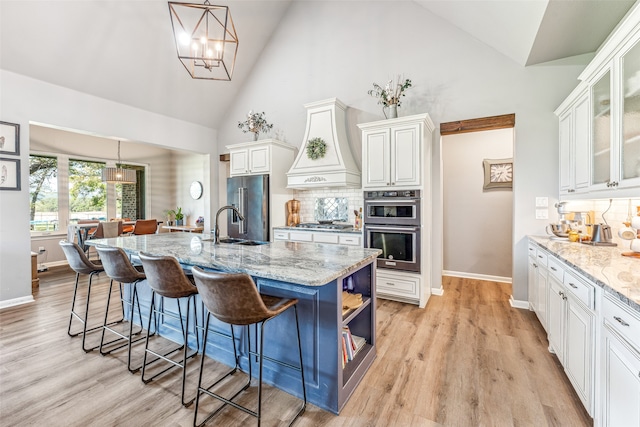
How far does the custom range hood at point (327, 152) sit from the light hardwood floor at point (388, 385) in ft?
6.90

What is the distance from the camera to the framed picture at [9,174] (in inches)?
139

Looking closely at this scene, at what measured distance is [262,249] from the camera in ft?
7.80

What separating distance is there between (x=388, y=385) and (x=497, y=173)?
4.04m

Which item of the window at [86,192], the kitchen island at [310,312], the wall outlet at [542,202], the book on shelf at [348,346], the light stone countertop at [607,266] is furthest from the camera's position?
the window at [86,192]

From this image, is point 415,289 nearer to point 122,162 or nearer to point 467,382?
point 467,382

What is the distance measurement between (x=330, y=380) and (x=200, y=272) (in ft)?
3.42

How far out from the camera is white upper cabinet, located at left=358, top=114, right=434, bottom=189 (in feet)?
11.2

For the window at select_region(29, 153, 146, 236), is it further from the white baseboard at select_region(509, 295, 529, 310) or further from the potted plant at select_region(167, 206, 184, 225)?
the white baseboard at select_region(509, 295, 529, 310)

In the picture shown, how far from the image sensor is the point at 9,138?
3.58 meters

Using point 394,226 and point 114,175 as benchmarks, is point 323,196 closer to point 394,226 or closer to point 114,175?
point 394,226

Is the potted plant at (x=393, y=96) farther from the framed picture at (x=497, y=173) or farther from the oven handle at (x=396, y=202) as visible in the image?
the framed picture at (x=497, y=173)

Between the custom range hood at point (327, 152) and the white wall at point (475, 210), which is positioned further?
the white wall at point (475, 210)

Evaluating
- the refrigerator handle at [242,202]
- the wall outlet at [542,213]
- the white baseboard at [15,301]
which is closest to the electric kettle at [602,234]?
the wall outlet at [542,213]

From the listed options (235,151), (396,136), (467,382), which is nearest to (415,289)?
(467,382)
